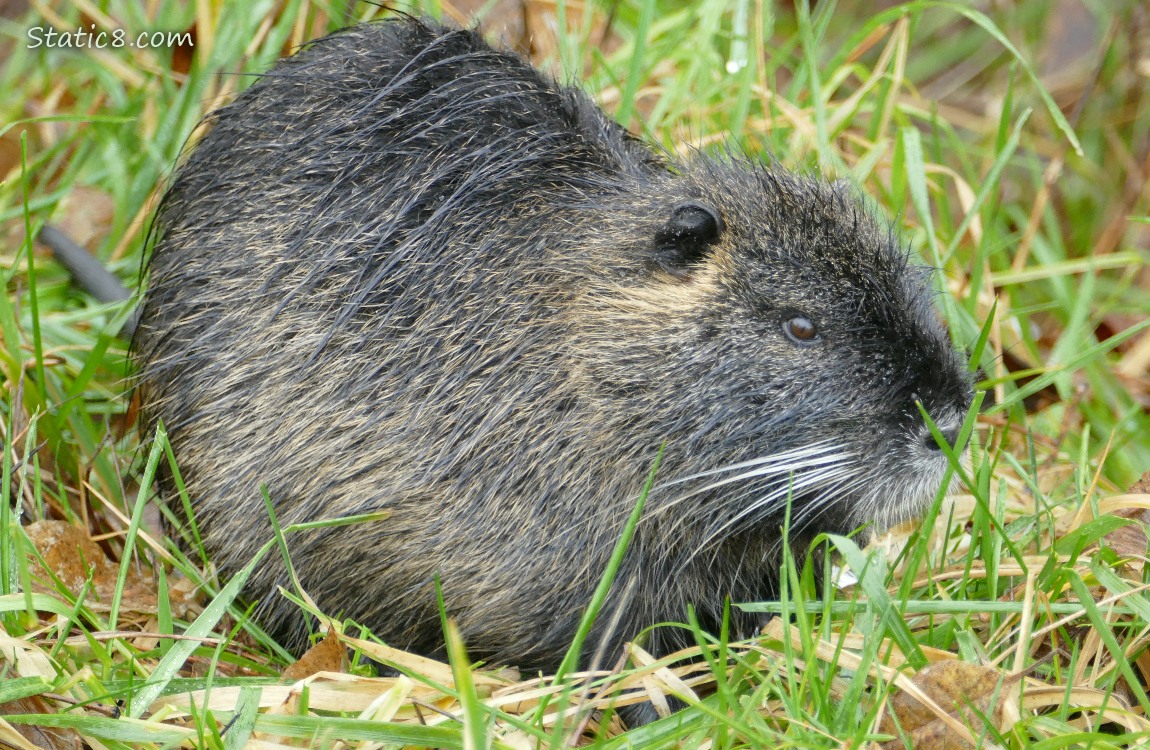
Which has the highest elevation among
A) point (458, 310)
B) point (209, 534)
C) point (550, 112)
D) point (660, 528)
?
point (550, 112)

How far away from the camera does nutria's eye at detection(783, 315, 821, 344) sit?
8.16ft

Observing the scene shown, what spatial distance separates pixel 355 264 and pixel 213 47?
172 centimetres

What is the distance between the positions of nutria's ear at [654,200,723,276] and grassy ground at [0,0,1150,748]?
2.04 ft

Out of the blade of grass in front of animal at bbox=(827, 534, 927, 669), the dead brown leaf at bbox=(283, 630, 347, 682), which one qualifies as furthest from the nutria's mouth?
the dead brown leaf at bbox=(283, 630, 347, 682)

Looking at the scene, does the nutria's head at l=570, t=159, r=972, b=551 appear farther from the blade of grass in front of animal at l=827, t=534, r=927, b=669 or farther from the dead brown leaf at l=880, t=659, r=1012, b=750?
the dead brown leaf at l=880, t=659, r=1012, b=750

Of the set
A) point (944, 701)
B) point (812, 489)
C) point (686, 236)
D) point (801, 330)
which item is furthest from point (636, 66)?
point (944, 701)

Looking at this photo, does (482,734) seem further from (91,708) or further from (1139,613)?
(1139,613)

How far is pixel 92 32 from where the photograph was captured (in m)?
4.55

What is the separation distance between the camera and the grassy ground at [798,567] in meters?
2.18

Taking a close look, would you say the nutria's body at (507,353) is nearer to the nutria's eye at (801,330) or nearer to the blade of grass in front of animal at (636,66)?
the nutria's eye at (801,330)

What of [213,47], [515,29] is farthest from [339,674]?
[515,29]

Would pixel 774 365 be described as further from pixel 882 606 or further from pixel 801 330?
pixel 882 606

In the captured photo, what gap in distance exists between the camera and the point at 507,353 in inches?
106

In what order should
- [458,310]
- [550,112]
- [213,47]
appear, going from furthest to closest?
[213,47] → [550,112] → [458,310]
